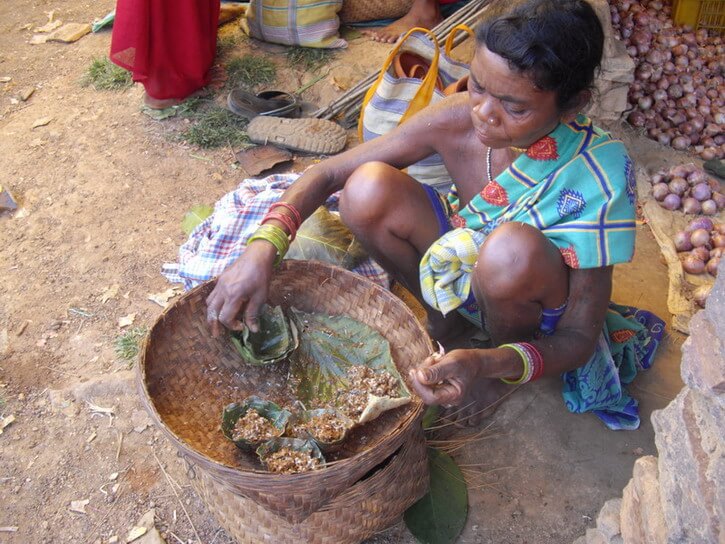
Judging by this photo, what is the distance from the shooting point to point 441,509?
186cm

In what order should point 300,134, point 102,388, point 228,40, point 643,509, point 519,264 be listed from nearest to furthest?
point 643,509 < point 519,264 < point 102,388 < point 300,134 < point 228,40

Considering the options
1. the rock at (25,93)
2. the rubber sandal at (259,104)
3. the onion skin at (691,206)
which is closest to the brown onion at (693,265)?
the onion skin at (691,206)

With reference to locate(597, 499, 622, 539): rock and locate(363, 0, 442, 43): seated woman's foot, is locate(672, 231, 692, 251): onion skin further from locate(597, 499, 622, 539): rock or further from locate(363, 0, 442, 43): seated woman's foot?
locate(363, 0, 442, 43): seated woman's foot

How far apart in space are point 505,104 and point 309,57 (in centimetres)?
250

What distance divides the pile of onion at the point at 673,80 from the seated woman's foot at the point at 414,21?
95cm

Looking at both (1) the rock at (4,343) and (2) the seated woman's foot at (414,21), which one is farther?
(2) the seated woman's foot at (414,21)

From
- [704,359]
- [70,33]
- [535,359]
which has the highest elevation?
[704,359]

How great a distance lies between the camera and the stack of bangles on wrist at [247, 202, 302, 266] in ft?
6.03

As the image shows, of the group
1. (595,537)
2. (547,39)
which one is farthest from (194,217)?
(595,537)

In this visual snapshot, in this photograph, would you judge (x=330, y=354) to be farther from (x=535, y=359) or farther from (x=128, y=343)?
(x=128, y=343)

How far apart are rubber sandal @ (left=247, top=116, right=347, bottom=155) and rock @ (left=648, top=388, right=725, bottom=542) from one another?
218cm

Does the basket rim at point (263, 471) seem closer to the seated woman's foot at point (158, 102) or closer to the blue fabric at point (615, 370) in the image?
the blue fabric at point (615, 370)

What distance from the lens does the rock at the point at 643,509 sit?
1.32 m

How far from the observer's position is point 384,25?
13.7 feet
